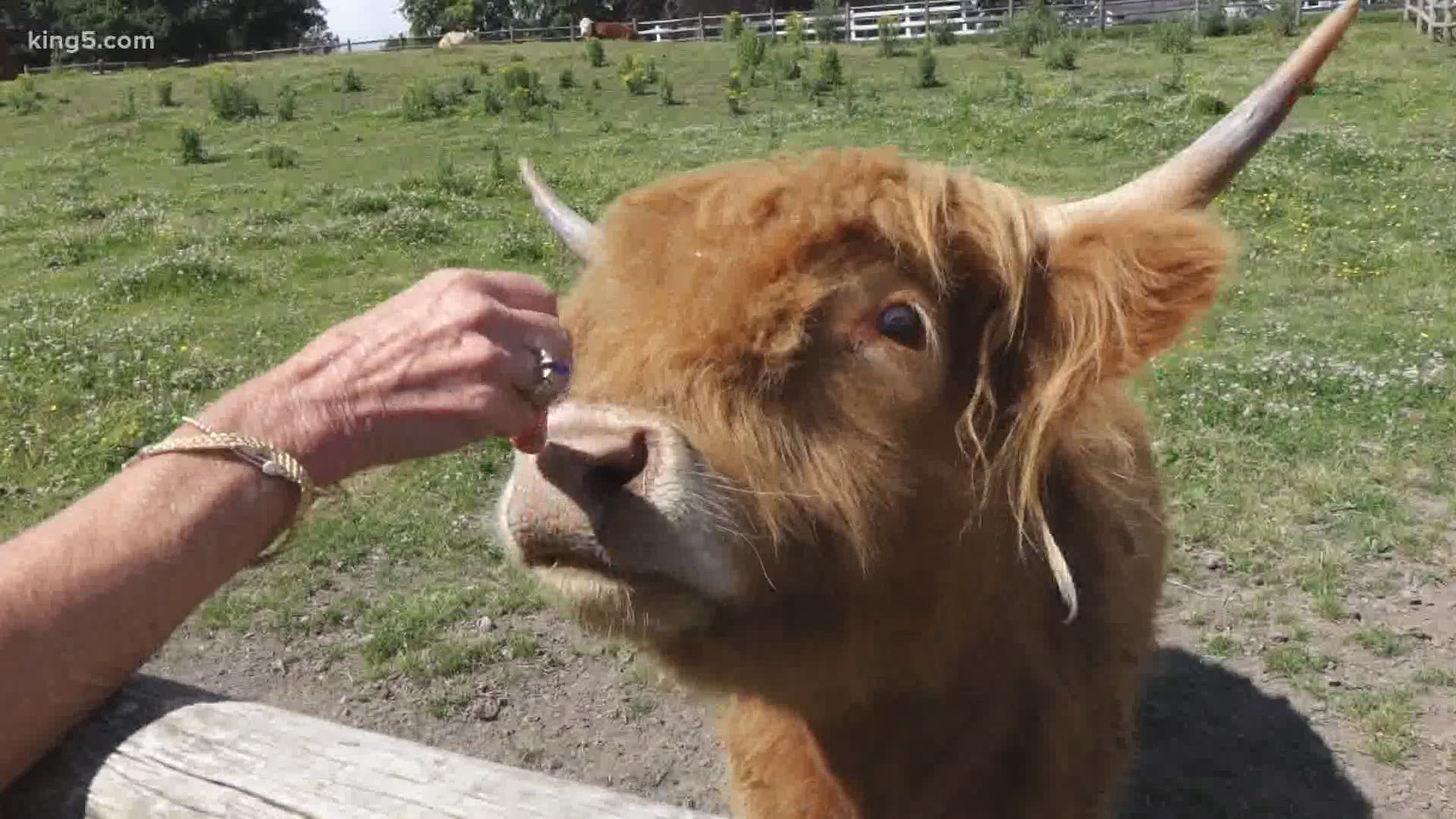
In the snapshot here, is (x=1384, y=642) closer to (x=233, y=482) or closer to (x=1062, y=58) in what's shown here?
(x=233, y=482)

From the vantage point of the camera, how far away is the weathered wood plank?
180 cm

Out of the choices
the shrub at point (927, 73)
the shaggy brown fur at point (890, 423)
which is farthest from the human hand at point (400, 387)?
the shrub at point (927, 73)

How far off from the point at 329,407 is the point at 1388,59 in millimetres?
27935

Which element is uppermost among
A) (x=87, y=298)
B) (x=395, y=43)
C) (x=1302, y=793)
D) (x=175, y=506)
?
(x=395, y=43)

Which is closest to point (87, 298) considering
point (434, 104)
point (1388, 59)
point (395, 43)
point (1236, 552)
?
point (1236, 552)

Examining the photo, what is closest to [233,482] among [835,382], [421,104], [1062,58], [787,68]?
[835,382]

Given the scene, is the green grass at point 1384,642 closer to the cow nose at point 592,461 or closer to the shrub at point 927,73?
the cow nose at point 592,461

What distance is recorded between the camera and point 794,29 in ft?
130

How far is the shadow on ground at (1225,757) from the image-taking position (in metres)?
4.32

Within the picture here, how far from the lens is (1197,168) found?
2.74 metres

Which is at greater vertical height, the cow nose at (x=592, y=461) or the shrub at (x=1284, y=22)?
the shrub at (x=1284, y=22)

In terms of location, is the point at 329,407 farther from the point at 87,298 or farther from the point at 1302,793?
the point at 87,298

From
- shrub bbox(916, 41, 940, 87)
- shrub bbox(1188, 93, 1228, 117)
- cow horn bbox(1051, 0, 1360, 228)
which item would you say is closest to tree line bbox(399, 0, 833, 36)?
shrub bbox(916, 41, 940, 87)

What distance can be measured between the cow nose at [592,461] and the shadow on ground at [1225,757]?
3.05m
